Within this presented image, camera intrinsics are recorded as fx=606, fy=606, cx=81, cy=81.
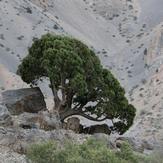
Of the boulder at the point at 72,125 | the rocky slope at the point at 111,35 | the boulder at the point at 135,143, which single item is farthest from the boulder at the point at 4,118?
the rocky slope at the point at 111,35

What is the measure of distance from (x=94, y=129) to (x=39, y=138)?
29.8 ft

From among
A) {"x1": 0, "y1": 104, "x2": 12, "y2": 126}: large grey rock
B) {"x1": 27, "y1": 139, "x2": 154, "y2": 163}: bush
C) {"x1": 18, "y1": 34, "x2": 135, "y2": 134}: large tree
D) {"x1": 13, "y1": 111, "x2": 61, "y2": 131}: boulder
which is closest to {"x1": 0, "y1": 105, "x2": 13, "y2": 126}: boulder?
{"x1": 0, "y1": 104, "x2": 12, "y2": 126}: large grey rock

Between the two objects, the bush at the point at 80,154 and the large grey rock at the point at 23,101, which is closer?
the bush at the point at 80,154

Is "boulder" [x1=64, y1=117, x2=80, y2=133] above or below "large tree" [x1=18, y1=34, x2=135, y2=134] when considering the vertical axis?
below

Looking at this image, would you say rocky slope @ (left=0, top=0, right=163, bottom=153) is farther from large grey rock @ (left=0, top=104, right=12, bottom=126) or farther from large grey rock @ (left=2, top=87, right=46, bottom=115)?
large grey rock @ (left=0, top=104, right=12, bottom=126)

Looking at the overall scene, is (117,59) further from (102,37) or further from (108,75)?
(108,75)

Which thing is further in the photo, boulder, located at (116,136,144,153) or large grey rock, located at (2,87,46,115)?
large grey rock, located at (2,87,46,115)

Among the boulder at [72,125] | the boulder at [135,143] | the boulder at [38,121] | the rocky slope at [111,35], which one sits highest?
the rocky slope at [111,35]

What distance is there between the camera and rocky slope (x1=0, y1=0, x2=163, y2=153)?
51.0 meters

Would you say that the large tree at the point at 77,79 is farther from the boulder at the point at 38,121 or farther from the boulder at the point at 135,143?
the boulder at the point at 135,143

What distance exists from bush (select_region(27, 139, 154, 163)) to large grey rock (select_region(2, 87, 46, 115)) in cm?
1347

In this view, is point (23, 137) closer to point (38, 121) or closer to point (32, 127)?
point (32, 127)

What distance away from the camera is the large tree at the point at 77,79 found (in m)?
30.6

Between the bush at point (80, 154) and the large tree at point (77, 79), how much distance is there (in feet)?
43.8
